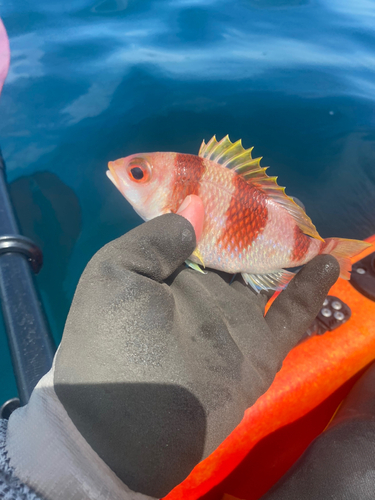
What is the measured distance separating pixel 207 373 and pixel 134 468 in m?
0.42

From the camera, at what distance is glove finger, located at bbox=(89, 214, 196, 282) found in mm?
1132

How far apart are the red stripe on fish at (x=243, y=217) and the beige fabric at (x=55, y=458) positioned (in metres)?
1.16

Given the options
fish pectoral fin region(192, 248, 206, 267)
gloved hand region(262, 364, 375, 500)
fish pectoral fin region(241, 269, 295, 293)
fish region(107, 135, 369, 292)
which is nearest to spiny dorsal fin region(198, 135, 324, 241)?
fish region(107, 135, 369, 292)

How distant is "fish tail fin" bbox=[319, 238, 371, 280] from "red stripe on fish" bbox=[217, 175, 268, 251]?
47 centimetres

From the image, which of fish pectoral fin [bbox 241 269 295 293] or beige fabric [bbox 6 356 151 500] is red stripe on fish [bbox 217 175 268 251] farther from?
beige fabric [bbox 6 356 151 500]

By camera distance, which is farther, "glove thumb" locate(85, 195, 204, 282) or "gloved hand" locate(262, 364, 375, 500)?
"glove thumb" locate(85, 195, 204, 282)

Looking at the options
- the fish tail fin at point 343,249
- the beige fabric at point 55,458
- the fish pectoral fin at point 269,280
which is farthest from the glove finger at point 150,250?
the fish tail fin at point 343,249

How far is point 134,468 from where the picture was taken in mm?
897

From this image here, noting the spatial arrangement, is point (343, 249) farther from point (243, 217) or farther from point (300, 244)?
point (243, 217)

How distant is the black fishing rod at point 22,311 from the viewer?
5.19 feet

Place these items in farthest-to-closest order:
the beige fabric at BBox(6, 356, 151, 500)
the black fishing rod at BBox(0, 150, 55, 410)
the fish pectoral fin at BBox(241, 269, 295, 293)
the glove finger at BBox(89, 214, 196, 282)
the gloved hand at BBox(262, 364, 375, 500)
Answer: the fish pectoral fin at BBox(241, 269, 295, 293) < the black fishing rod at BBox(0, 150, 55, 410) < the glove finger at BBox(89, 214, 196, 282) < the gloved hand at BBox(262, 364, 375, 500) < the beige fabric at BBox(6, 356, 151, 500)

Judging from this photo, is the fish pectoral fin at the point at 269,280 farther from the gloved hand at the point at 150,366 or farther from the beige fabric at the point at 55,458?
the beige fabric at the point at 55,458

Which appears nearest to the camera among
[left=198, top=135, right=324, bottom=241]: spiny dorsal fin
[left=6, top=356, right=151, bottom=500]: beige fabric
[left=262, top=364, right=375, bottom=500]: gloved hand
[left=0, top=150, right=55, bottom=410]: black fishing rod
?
[left=6, top=356, right=151, bottom=500]: beige fabric

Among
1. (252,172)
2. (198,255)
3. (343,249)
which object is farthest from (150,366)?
(343,249)
